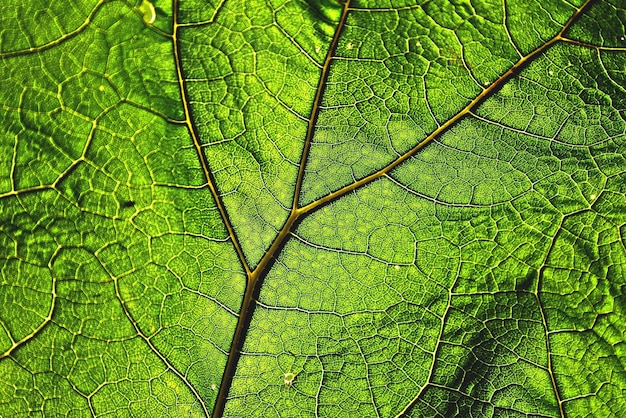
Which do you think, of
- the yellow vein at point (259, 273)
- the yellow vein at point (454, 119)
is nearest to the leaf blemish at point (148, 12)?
the yellow vein at point (259, 273)

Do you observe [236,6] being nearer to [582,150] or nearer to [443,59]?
[443,59]

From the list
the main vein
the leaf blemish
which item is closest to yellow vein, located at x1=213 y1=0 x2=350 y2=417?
the main vein

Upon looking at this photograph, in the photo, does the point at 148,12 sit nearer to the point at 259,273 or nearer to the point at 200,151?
the point at 200,151

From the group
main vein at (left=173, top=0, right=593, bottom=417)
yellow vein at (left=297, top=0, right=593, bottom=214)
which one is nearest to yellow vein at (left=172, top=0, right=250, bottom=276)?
main vein at (left=173, top=0, right=593, bottom=417)

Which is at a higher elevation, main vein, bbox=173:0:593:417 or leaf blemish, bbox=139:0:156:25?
leaf blemish, bbox=139:0:156:25

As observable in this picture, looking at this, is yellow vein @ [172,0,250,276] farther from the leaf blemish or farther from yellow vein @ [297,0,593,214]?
yellow vein @ [297,0,593,214]

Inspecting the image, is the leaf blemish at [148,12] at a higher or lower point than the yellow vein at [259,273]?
higher

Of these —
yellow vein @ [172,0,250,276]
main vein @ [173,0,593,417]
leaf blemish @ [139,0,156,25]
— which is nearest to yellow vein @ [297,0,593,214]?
main vein @ [173,0,593,417]

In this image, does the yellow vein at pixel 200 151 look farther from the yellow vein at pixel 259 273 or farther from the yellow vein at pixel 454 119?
the yellow vein at pixel 454 119
